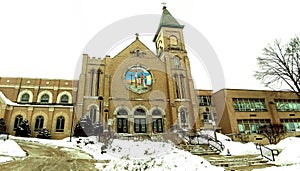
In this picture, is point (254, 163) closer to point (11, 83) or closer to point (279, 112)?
point (279, 112)

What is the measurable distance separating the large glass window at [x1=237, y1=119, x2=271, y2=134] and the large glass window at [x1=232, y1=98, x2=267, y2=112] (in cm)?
174

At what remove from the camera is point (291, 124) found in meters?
31.2

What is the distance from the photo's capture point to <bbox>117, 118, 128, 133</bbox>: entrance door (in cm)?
2543

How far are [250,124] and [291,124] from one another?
24.7 ft

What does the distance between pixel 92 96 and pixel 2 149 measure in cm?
1394

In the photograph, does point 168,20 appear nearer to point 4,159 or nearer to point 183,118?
point 183,118

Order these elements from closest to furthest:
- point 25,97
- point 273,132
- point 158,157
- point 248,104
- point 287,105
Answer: point 158,157, point 273,132, point 25,97, point 248,104, point 287,105

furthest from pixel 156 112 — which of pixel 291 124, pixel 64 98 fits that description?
pixel 291 124

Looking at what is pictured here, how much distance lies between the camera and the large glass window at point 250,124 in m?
29.0

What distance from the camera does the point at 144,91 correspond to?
2825 cm

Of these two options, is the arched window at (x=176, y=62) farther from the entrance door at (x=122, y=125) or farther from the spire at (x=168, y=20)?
the entrance door at (x=122, y=125)

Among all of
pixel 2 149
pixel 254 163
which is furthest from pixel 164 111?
pixel 2 149

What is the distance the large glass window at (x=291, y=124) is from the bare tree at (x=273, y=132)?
2183mm

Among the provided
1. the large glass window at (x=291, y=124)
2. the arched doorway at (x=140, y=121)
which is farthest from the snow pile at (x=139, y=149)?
the large glass window at (x=291, y=124)
